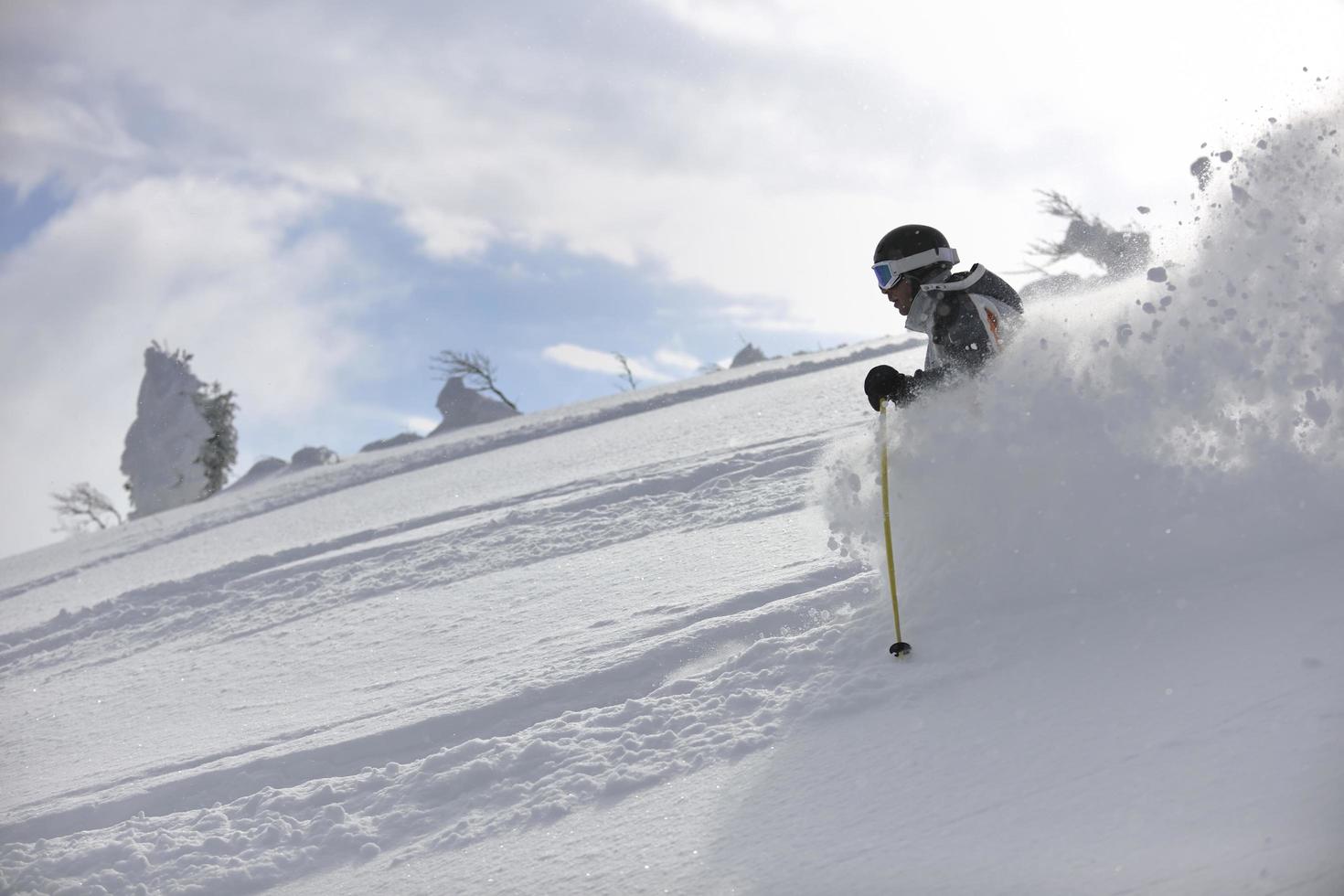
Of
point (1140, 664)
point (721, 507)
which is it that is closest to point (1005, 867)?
point (1140, 664)

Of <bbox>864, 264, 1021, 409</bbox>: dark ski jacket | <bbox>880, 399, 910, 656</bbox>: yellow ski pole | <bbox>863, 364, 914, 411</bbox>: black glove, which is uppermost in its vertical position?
<bbox>864, 264, 1021, 409</bbox>: dark ski jacket

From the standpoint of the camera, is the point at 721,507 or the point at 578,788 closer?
the point at 578,788

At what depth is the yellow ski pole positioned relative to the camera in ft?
11.8

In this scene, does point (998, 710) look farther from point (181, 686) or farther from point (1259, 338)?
point (181, 686)

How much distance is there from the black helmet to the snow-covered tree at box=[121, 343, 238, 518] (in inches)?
1503

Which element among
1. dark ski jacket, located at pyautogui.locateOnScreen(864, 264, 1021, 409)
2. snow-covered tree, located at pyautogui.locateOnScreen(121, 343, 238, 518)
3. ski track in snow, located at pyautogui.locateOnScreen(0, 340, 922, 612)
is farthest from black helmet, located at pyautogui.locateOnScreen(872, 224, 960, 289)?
snow-covered tree, located at pyautogui.locateOnScreen(121, 343, 238, 518)

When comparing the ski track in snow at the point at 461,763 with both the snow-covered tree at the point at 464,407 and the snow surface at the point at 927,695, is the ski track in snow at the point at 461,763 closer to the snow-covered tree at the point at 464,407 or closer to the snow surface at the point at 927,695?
the snow surface at the point at 927,695

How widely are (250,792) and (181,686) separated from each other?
2.50 meters

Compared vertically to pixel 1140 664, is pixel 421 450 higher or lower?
higher

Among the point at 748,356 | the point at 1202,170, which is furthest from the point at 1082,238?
the point at 1202,170

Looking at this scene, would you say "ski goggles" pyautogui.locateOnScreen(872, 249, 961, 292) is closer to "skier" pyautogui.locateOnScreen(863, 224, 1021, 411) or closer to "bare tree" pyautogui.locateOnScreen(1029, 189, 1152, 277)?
"skier" pyautogui.locateOnScreen(863, 224, 1021, 411)

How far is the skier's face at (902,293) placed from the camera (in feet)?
14.7

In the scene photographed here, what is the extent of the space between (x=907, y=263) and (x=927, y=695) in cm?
211

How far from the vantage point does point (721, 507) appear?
7641 mm
